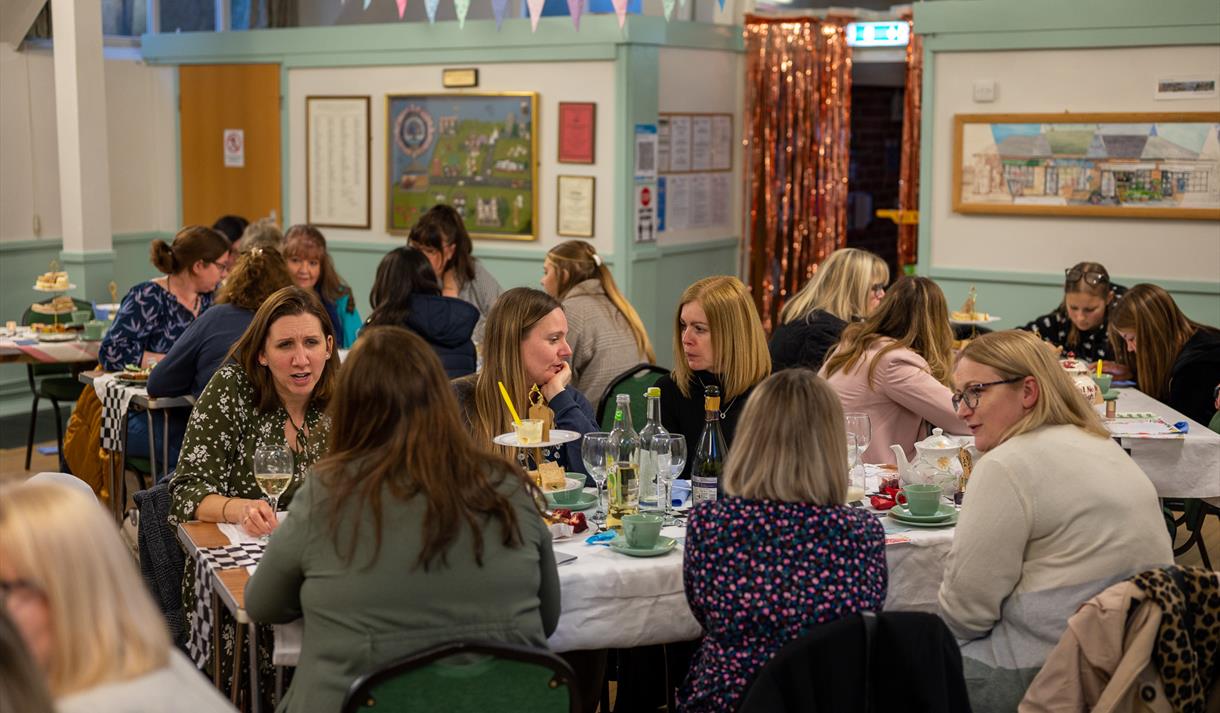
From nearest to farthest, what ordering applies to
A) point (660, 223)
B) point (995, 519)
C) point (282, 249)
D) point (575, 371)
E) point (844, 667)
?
point (844, 667), point (995, 519), point (575, 371), point (282, 249), point (660, 223)

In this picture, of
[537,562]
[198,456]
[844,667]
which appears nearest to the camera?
[844,667]

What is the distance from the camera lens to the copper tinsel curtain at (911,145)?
28.4 ft

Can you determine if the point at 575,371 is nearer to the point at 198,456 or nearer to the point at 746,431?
the point at 198,456

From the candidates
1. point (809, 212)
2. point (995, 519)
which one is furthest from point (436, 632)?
point (809, 212)

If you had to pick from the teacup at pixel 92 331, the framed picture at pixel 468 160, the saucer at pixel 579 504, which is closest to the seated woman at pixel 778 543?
the saucer at pixel 579 504

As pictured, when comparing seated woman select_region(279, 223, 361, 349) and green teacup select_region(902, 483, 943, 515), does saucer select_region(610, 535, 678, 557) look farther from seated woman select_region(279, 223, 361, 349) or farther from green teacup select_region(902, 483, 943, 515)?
seated woman select_region(279, 223, 361, 349)

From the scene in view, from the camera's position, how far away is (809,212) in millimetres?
9281

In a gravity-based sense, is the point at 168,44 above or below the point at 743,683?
above

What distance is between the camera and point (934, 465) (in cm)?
382

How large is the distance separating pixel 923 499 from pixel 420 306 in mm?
2810

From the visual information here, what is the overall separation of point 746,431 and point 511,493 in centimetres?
49

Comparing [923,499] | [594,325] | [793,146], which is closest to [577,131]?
[793,146]

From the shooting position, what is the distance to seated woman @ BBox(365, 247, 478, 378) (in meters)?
5.73

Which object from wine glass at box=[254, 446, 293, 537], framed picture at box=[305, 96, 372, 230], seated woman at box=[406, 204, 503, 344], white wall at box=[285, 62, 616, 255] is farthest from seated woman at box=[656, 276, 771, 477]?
framed picture at box=[305, 96, 372, 230]
